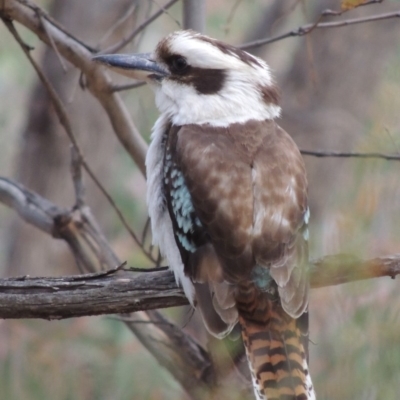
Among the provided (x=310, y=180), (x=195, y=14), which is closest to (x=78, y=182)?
(x=195, y=14)

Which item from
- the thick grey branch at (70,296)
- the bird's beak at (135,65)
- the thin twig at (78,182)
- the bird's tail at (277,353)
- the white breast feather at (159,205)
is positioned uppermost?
the bird's beak at (135,65)

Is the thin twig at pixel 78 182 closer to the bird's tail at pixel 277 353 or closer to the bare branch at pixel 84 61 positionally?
the bare branch at pixel 84 61

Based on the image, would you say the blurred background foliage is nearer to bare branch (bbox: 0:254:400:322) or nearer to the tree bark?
the tree bark

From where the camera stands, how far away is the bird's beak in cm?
337

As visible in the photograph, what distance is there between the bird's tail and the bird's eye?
1.00 meters

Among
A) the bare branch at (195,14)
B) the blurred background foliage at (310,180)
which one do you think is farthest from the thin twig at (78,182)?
the bare branch at (195,14)

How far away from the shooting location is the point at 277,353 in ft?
9.05

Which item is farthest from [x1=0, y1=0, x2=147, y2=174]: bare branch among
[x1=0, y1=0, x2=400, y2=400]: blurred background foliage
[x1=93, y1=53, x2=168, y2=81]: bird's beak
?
[x1=0, y1=0, x2=400, y2=400]: blurred background foliage

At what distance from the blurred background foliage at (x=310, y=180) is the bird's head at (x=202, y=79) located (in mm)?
202

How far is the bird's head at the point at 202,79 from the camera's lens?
330cm

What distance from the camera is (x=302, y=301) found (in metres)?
2.80

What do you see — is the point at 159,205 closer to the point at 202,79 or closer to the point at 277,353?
the point at 202,79

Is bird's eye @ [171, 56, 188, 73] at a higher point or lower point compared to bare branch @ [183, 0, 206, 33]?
lower

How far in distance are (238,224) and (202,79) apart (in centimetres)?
77
